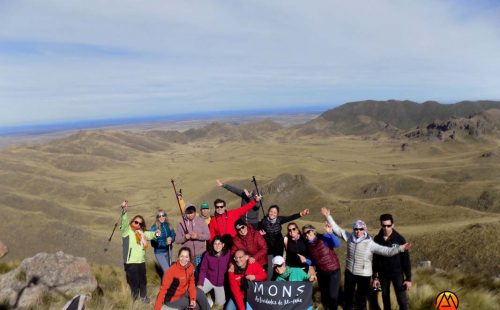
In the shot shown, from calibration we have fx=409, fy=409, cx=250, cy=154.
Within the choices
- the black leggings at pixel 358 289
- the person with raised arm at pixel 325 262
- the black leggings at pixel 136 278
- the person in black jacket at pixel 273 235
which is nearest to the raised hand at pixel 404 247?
the black leggings at pixel 358 289

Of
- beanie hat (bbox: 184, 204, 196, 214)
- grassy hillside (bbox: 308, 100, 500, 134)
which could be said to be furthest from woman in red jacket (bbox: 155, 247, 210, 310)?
grassy hillside (bbox: 308, 100, 500, 134)

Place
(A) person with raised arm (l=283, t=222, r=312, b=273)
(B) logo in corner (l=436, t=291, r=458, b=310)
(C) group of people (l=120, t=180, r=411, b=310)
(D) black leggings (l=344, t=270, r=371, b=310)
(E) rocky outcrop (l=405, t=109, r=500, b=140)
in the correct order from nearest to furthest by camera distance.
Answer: (B) logo in corner (l=436, t=291, r=458, b=310) → (C) group of people (l=120, t=180, r=411, b=310) → (D) black leggings (l=344, t=270, r=371, b=310) → (A) person with raised arm (l=283, t=222, r=312, b=273) → (E) rocky outcrop (l=405, t=109, r=500, b=140)

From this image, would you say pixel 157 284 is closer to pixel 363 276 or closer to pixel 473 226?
pixel 363 276

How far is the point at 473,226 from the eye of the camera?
21.0m

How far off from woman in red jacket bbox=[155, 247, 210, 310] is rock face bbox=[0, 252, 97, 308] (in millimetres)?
3016

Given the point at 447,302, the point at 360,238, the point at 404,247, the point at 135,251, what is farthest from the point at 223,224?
the point at 447,302

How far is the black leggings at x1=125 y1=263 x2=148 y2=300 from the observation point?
8.35m

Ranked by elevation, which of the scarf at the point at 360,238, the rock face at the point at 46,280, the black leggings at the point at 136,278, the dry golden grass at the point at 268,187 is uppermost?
the scarf at the point at 360,238

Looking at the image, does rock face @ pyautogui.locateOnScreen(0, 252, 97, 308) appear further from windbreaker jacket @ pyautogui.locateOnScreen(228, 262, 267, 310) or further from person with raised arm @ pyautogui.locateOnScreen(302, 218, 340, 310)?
person with raised arm @ pyautogui.locateOnScreen(302, 218, 340, 310)

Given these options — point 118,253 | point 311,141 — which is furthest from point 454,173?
point 311,141

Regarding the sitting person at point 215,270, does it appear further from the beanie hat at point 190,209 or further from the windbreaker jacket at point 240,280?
the beanie hat at point 190,209

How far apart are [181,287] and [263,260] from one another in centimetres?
158

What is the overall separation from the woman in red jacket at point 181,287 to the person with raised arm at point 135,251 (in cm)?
138

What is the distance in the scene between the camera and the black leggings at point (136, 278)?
27.4ft
